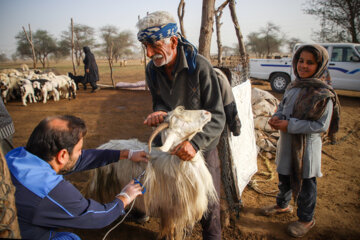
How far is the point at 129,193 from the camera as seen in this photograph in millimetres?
1670

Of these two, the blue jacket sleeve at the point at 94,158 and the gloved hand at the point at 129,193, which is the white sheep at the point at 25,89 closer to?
the blue jacket sleeve at the point at 94,158

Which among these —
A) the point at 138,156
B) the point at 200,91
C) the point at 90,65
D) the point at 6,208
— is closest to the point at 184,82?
the point at 200,91

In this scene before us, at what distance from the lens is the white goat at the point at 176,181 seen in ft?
5.11

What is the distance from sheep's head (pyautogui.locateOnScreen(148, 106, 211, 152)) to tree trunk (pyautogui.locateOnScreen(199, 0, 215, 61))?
3020 mm

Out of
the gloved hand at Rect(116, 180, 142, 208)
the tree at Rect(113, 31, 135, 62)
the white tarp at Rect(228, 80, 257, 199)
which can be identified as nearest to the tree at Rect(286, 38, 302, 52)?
the tree at Rect(113, 31, 135, 62)

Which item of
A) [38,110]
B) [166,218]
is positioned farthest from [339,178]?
[38,110]

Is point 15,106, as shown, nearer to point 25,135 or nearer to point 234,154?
point 25,135

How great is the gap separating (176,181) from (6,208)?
1200mm

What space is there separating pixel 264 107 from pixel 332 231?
3177 millimetres

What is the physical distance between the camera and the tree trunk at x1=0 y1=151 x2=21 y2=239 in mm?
784

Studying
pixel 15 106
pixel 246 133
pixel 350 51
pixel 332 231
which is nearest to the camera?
pixel 332 231

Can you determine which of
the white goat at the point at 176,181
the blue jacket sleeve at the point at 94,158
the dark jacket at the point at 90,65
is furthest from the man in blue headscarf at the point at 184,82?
the dark jacket at the point at 90,65

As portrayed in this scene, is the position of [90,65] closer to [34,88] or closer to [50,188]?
[34,88]

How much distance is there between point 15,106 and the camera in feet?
30.1
